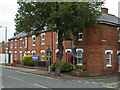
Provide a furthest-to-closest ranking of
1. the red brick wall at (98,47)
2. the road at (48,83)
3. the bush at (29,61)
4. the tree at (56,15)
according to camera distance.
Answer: the bush at (29,61)
the red brick wall at (98,47)
the tree at (56,15)
the road at (48,83)

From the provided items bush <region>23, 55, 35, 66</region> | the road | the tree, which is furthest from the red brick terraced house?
bush <region>23, 55, 35, 66</region>

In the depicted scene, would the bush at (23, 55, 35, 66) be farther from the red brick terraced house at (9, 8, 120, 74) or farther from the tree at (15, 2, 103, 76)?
the tree at (15, 2, 103, 76)

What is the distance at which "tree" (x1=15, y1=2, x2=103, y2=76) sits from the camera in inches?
648

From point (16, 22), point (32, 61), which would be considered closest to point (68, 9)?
point (16, 22)

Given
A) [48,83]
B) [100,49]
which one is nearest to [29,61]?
[100,49]

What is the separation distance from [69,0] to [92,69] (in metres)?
9.20

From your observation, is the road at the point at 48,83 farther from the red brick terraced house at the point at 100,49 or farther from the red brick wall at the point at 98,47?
the red brick terraced house at the point at 100,49

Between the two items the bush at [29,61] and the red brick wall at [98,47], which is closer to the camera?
the red brick wall at [98,47]

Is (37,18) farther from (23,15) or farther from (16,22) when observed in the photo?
(16,22)

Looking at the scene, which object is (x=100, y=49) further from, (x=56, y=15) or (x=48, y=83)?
(x=48, y=83)

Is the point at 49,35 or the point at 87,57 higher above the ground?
the point at 49,35

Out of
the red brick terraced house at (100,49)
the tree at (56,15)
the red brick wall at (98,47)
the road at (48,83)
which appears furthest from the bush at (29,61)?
the road at (48,83)

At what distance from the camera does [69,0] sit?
16.6m

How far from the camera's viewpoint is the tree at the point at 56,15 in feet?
54.0
